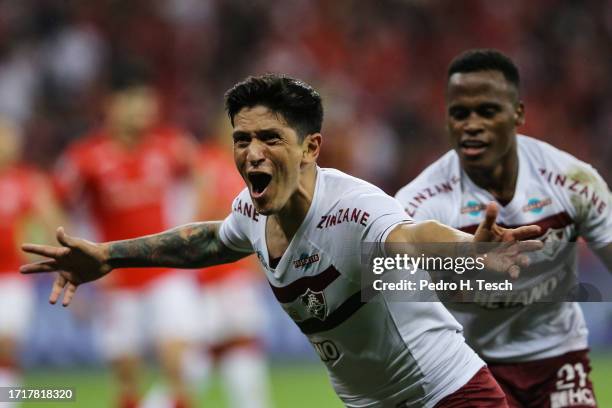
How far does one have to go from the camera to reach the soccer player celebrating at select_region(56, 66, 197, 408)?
8.29 meters

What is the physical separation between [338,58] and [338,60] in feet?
0.11

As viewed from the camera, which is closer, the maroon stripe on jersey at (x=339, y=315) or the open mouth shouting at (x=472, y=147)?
the maroon stripe on jersey at (x=339, y=315)

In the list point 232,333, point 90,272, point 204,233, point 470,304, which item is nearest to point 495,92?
point 470,304

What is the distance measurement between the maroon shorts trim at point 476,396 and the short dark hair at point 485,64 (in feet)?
5.36

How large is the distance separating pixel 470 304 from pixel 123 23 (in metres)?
11.3

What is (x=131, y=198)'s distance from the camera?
860 cm

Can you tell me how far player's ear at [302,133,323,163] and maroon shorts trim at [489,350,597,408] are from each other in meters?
1.53

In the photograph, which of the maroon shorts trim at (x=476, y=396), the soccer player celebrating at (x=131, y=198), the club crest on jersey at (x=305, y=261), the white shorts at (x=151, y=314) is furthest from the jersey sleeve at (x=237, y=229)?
the soccer player celebrating at (x=131, y=198)

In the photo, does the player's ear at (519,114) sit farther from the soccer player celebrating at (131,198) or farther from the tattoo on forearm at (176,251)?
the soccer player celebrating at (131,198)

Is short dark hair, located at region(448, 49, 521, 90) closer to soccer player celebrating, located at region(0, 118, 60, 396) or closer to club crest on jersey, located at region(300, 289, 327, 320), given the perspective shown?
club crest on jersey, located at region(300, 289, 327, 320)

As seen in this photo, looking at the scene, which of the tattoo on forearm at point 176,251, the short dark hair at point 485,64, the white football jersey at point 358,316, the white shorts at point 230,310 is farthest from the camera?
the white shorts at point 230,310

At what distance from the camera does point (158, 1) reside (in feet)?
51.1

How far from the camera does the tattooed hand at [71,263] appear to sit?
15.4 feet

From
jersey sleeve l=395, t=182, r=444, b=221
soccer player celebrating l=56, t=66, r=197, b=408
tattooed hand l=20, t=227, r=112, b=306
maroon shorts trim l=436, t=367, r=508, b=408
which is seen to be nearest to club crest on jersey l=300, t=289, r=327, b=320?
maroon shorts trim l=436, t=367, r=508, b=408
